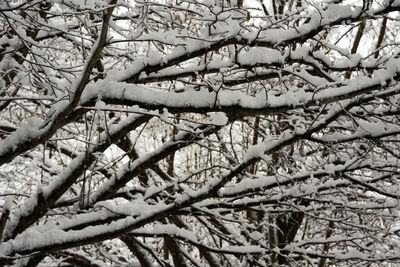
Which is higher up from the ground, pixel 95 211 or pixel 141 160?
pixel 141 160

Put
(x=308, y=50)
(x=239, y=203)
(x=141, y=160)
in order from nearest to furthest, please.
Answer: (x=308, y=50) → (x=141, y=160) → (x=239, y=203)

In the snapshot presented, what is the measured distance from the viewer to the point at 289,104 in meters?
2.70

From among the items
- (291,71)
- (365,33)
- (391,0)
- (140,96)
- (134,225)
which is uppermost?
(365,33)

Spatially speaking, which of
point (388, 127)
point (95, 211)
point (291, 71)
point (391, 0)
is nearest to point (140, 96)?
point (291, 71)

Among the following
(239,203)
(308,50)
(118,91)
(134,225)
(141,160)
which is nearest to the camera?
(118,91)

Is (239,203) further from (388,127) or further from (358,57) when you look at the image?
(358,57)

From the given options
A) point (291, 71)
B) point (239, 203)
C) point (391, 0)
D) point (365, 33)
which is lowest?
→ point (239, 203)

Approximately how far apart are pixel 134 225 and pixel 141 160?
0.54 meters

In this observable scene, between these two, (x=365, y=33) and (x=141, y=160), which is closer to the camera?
(x=141, y=160)

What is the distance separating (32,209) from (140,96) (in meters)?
1.42

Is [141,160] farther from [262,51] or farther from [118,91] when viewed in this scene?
[262,51]

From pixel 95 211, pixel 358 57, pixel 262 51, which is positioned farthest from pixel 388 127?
pixel 95 211

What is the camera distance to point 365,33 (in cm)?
687

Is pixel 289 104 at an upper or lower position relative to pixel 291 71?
lower
